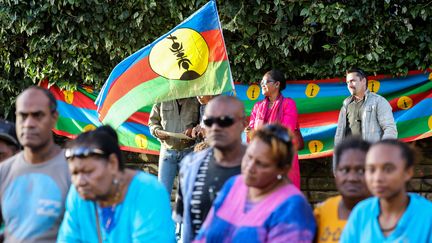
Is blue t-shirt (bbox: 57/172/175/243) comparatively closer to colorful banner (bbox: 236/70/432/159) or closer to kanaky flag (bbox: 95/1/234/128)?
kanaky flag (bbox: 95/1/234/128)

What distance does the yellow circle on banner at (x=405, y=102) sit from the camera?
329 inches

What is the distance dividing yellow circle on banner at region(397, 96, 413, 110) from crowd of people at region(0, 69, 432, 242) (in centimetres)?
409

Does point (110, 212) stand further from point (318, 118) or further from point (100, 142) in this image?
point (318, 118)

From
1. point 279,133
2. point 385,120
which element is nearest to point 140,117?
point 385,120

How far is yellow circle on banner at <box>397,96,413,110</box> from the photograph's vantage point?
837 centimetres

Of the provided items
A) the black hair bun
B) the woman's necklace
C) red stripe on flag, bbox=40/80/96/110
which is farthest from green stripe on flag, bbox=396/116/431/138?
the woman's necklace

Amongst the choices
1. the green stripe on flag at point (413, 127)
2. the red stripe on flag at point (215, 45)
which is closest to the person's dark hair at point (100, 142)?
the red stripe on flag at point (215, 45)

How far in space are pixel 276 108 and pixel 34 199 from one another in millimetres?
3286

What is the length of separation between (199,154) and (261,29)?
14.6ft

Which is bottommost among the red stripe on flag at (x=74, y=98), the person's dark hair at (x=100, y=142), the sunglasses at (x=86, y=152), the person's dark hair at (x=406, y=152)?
the person's dark hair at (x=406, y=152)

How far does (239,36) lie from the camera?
9133 millimetres

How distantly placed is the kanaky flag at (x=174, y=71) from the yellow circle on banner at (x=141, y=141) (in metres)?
2.50

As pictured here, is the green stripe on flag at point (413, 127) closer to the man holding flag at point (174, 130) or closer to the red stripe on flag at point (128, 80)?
the man holding flag at point (174, 130)

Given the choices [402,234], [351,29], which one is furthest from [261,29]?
[402,234]
